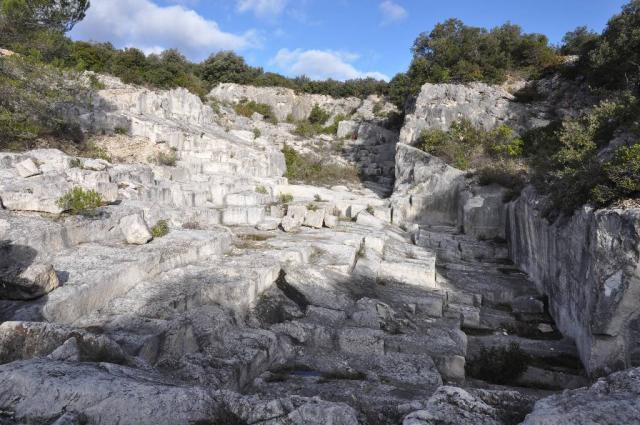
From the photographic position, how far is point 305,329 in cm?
689

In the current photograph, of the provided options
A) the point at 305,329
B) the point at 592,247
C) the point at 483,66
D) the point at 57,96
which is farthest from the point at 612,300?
the point at 483,66

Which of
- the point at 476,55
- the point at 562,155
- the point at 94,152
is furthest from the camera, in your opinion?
the point at 476,55

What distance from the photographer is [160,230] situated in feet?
30.4

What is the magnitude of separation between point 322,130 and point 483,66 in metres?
14.1

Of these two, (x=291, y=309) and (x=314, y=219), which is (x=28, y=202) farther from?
(x=314, y=219)

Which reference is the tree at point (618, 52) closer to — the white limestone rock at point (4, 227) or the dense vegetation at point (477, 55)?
the dense vegetation at point (477, 55)

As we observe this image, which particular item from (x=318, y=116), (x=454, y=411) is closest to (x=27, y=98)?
(x=454, y=411)

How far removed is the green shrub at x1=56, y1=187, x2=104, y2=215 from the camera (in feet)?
26.4

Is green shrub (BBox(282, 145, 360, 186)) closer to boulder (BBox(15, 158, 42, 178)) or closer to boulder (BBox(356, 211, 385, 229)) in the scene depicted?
boulder (BBox(356, 211, 385, 229))

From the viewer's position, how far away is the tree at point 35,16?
1380cm

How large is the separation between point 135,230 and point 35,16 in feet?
38.2

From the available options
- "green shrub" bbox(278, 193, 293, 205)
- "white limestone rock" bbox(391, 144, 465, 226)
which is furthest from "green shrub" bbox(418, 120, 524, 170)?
"green shrub" bbox(278, 193, 293, 205)

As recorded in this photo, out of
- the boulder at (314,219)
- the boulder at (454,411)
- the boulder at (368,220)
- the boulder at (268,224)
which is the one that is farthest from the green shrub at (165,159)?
the boulder at (454,411)

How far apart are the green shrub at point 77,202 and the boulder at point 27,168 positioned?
7.78 ft
